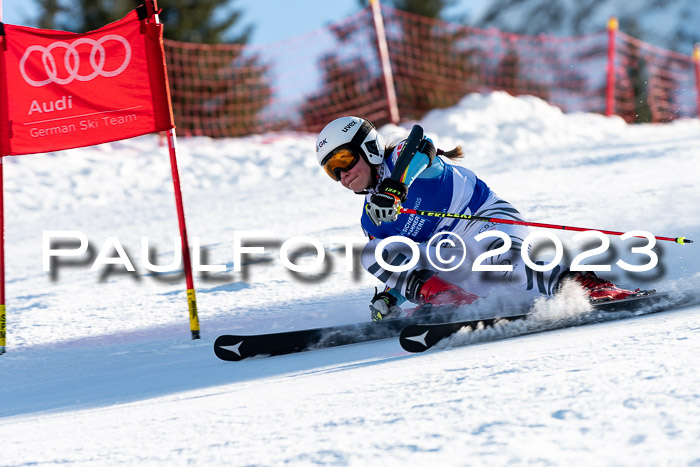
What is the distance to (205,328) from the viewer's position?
174 inches

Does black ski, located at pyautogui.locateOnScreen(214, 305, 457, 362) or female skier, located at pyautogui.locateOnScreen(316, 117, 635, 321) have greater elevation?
female skier, located at pyautogui.locateOnScreen(316, 117, 635, 321)

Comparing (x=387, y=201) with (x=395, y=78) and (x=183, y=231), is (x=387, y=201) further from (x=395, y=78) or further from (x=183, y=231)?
(x=395, y=78)

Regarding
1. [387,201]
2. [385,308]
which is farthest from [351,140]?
[385,308]

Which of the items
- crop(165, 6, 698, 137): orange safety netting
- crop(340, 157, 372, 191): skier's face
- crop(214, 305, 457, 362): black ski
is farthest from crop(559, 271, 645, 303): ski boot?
crop(165, 6, 698, 137): orange safety netting

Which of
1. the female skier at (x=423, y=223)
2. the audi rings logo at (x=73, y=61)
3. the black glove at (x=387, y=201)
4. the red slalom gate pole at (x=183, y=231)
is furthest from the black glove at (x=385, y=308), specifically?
the audi rings logo at (x=73, y=61)

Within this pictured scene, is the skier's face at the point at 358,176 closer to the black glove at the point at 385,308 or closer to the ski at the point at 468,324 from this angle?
the black glove at the point at 385,308

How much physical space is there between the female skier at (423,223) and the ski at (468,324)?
0.13 metres

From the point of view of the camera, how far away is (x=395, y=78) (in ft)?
64.2

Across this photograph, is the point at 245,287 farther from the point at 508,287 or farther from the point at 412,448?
the point at 412,448

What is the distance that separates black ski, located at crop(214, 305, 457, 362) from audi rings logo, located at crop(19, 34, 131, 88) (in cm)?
168

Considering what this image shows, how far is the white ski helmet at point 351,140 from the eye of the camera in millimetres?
3746

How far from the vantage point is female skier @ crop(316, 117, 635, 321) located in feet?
12.0

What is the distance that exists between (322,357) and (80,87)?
2.02 metres

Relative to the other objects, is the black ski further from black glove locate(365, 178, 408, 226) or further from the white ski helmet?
the white ski helmet
